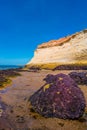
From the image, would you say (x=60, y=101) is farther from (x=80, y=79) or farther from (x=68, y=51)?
(x=68, y=51)

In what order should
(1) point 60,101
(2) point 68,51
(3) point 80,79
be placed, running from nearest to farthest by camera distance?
1. (1) point 60,101
2. (3) point 80,79
3. (2) point 68,51

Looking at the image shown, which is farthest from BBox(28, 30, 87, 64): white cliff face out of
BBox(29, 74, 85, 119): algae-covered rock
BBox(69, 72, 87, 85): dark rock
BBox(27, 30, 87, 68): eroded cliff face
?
BBox(29, 74, 85, 119): algae-covered rock

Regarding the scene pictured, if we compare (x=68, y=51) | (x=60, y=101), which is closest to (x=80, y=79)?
(x=60, y=101)

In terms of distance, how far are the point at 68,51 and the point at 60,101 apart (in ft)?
161

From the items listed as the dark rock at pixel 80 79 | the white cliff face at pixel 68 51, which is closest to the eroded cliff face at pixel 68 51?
the white cliff face at pixel 68 51

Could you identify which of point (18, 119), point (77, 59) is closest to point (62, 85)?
point (18, 119)

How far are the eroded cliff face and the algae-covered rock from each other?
3717cm

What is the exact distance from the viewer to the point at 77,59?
2190 inches

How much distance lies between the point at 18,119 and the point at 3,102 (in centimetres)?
305

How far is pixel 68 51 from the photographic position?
60.3 meters

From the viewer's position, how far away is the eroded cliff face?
180ft

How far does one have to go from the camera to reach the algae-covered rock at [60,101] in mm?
11445

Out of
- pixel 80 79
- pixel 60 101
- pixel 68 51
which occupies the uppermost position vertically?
pixel 68 51

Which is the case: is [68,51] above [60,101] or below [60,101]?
above
